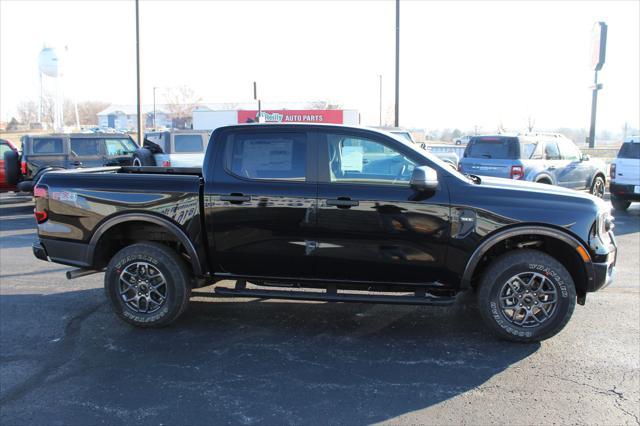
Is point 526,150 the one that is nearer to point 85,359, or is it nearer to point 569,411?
point 569,411

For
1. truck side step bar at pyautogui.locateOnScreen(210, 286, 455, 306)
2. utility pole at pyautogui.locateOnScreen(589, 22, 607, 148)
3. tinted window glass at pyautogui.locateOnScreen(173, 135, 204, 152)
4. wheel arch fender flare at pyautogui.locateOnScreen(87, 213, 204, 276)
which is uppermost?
utility pole at pyautogui.locateOnScreen(589, 22, 607, 148)

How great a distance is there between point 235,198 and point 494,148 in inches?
354

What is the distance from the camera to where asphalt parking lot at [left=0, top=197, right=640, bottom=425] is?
342cm

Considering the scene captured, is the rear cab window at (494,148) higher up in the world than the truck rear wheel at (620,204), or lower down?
higher up

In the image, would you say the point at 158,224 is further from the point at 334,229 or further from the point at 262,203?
the point at 334,229

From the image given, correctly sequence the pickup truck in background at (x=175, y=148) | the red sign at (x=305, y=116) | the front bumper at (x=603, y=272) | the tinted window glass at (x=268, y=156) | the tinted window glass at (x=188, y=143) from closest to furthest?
1. the front bumper at (x=603, y=272)
2. the tinted window glass at (x=268, y=156)
3. the pickup truck in background at (x=175, y=148)
4. the tinted window glass at (x=188, y=143)
5. the red sign at (x=305, y=116)

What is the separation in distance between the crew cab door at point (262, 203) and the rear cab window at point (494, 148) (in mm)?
8393

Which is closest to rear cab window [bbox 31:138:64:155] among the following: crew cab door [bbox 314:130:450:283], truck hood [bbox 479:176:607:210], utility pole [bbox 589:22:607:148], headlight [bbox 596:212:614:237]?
crew cab door [bbox 314:130:450:283]

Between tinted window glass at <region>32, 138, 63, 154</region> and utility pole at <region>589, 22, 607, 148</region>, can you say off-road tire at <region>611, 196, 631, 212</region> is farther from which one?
tinted window glass at <region>32, 138, 63, 154</region>

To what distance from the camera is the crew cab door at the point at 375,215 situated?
4445 mm

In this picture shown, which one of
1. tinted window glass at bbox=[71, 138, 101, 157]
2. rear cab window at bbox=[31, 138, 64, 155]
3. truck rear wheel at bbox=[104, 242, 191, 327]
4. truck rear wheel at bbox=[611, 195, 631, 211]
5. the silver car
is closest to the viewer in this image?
truck rear wheel at bbox=[104, 242, 191, 327]

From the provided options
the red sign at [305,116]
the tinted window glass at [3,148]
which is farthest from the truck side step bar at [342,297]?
the red sign at [305,116]

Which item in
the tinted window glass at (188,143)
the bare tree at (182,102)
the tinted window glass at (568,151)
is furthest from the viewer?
the bare tree at (182,102)

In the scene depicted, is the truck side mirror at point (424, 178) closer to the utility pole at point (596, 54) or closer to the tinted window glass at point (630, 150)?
the tinted window glass at point (630, 150)
